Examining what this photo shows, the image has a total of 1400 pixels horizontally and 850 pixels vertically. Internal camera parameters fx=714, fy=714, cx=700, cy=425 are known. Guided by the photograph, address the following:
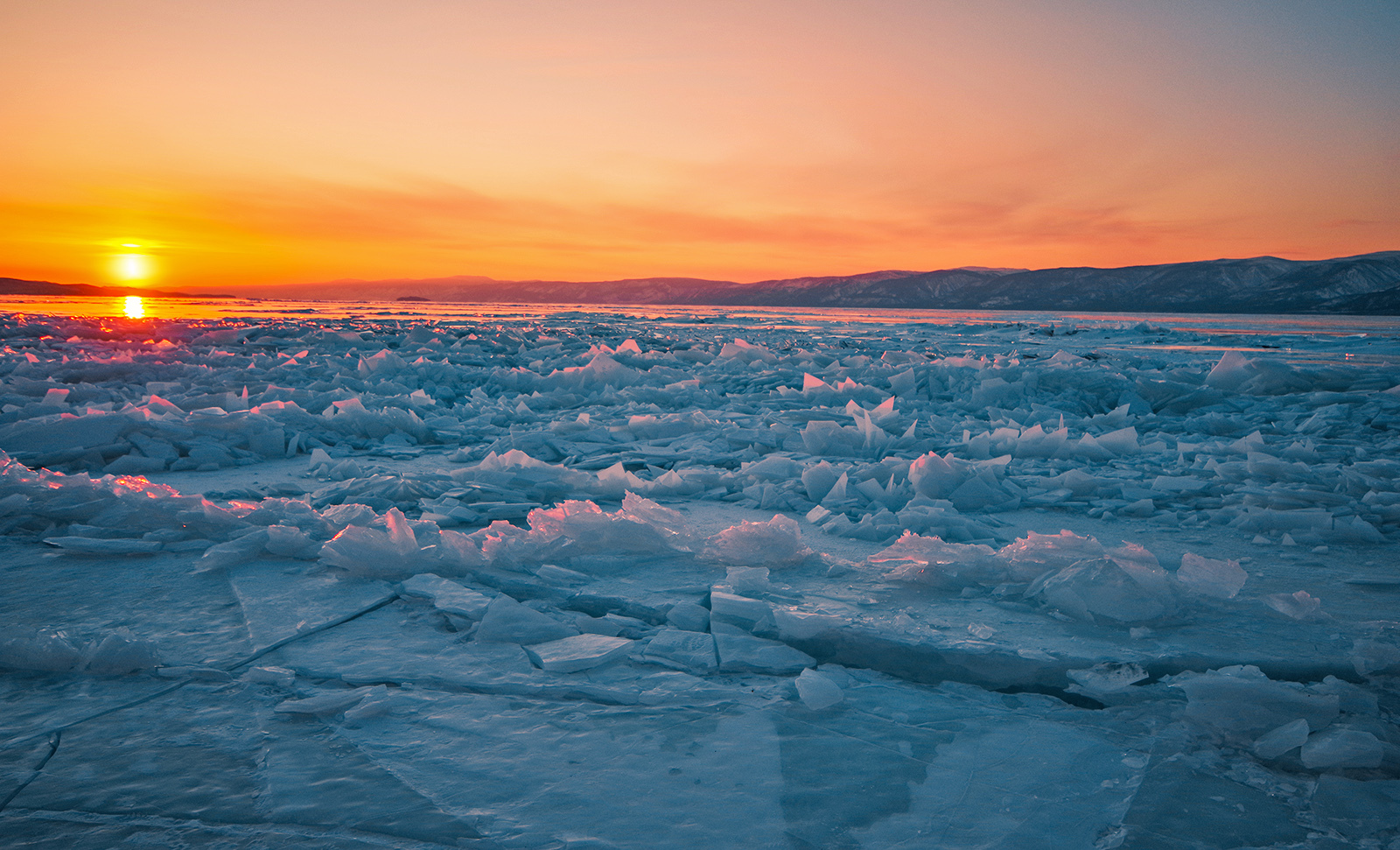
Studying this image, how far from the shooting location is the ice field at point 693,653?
45.6 inches

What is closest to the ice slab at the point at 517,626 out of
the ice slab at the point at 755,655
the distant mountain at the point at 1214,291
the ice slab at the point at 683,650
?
the ice slab at the point at 683,650

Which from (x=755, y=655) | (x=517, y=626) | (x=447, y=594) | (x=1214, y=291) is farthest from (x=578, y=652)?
(x=1214, y=291)

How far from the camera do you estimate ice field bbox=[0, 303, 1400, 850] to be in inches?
45.6

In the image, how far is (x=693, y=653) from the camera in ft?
5.67

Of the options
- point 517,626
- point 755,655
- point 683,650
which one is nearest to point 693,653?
point 683,650

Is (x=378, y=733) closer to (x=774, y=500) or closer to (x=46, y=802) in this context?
(x=46, y=802)

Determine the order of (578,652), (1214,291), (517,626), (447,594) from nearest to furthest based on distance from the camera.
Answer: (578,652) → (517,626) → (447,594) → (1214,291)

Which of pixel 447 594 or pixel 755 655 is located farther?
pixel 447 594

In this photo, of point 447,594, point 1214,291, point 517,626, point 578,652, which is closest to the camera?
point 578,652

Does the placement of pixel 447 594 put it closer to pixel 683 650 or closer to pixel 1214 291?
pixel 683 650

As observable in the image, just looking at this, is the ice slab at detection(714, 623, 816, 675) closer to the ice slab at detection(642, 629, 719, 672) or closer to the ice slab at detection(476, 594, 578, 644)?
the ice slab at detection(642, 629, 719, 672)

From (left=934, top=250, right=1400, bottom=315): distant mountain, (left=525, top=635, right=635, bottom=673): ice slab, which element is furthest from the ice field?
(left=934, top=250, right=1400, bottom=315): distant mountain

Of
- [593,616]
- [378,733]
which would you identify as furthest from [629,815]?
[593,616]

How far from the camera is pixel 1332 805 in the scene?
Result: 118 centimetres
